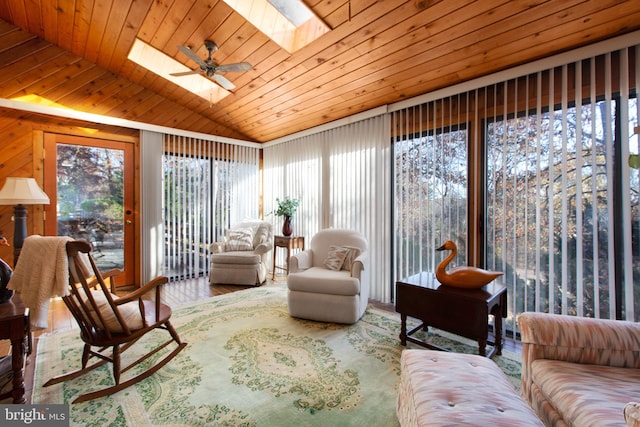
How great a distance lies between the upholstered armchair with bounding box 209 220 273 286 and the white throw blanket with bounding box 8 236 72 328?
2.42 meters

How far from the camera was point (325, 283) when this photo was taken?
2748 millimetres

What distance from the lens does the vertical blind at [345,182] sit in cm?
350

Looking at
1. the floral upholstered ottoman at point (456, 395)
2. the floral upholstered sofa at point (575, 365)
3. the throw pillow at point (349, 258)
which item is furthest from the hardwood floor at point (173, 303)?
the floral upholstered ottoman at point (456, 395)

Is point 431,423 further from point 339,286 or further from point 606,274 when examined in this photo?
point 606,274

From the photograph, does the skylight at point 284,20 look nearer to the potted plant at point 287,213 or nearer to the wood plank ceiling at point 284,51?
the wood plank ceiling at point 284,51

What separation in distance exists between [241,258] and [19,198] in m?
2.44

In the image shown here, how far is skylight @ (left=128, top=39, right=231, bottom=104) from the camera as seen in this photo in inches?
140

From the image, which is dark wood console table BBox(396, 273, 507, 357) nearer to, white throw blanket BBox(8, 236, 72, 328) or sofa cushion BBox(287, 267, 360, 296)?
sofa cushion BBox(287, 267, 360, 296)

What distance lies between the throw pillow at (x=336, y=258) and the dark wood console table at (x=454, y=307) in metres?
0.85

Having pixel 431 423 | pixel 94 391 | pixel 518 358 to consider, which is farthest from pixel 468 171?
pixel 94 391

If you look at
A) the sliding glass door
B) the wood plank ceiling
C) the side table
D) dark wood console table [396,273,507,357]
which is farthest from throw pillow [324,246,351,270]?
the sliding glass door

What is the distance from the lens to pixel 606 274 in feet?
6.82

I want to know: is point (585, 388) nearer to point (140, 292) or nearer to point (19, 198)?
point (140, 292)
